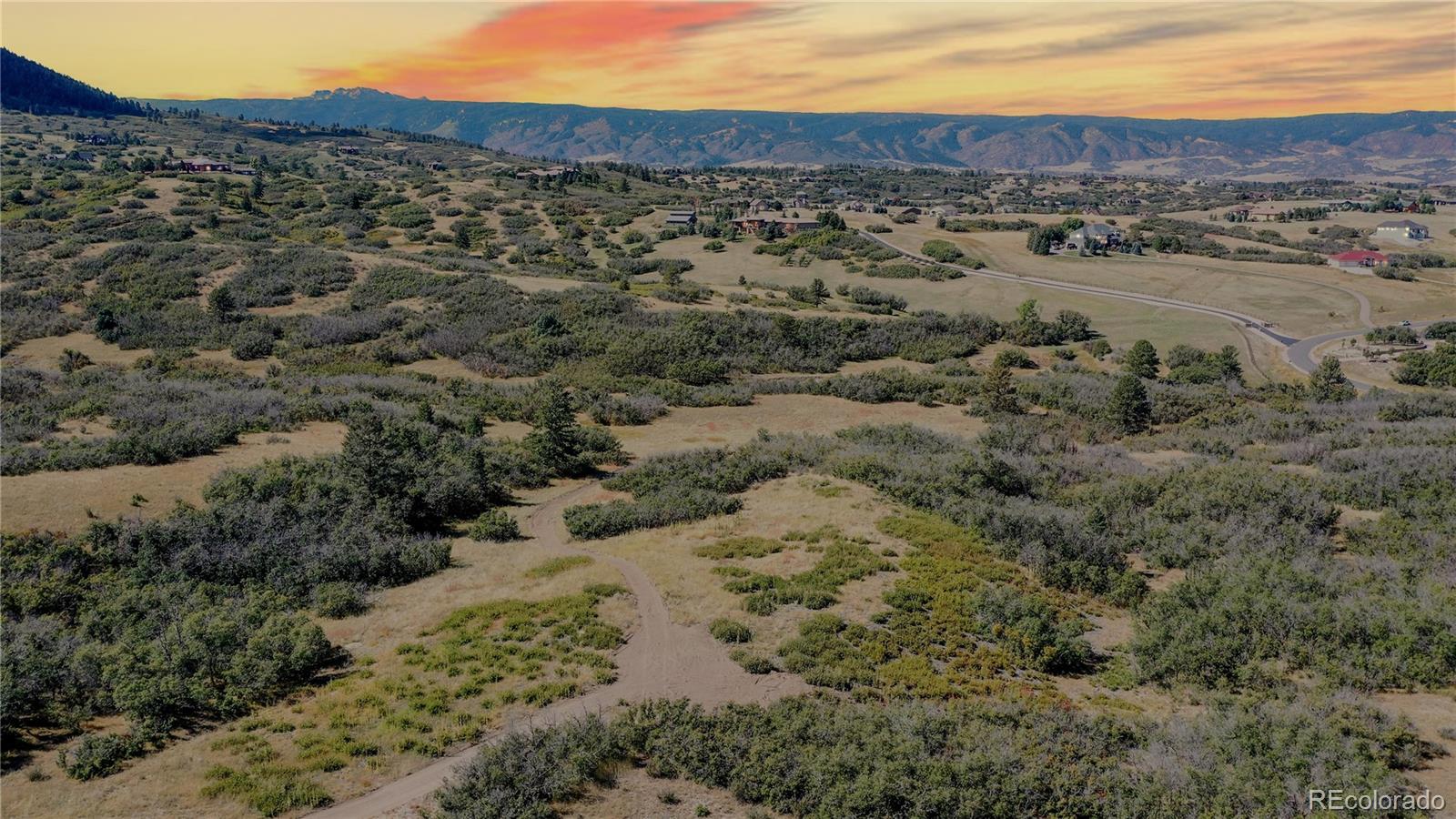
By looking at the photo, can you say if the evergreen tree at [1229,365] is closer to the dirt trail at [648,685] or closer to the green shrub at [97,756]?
the dirt trail at [648,685]

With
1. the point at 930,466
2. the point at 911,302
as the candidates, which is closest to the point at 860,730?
the point at 930,466

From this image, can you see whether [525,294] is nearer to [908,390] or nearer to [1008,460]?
[908,390]

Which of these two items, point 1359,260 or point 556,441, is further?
point 1359,260

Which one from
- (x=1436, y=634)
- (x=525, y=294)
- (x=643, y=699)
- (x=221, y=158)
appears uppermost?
(x=221, y=158)

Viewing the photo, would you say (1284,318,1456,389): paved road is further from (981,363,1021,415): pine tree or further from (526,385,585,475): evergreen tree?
(526,385,585,475): evergreen tree

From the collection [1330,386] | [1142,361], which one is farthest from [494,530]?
[1330,386]

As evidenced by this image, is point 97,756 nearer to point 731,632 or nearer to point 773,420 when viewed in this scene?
point 731,632
